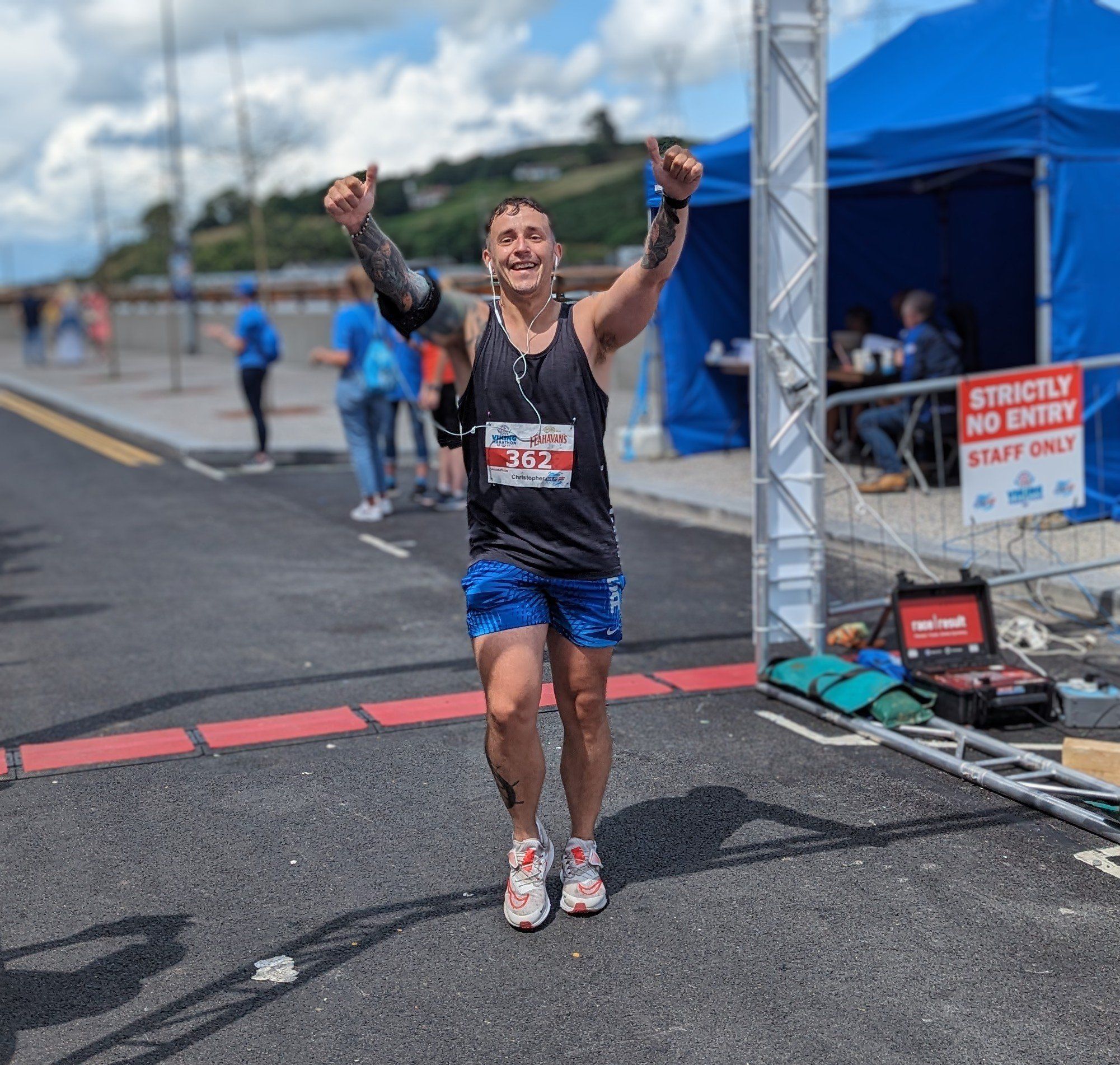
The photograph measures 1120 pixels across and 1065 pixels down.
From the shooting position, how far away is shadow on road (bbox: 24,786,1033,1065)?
3494 millimetres

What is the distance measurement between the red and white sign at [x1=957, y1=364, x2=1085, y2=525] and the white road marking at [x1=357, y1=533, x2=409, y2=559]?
422 centimetres

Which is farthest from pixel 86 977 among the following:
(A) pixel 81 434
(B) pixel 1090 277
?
(A) pixel 81 434

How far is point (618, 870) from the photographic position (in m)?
4.49

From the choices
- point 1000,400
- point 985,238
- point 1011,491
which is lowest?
point 1011,491

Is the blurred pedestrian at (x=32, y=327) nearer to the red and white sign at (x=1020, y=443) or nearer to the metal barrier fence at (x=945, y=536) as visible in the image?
the metal barrier fence at (x=945, y=536)

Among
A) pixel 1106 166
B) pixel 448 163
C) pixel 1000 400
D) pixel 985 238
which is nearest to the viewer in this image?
pixel 1000 400

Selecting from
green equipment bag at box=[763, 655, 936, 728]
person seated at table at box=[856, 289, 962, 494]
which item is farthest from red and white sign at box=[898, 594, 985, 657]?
person seated at table at box=[856, 289, 962, 494]

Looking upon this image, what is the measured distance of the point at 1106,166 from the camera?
416 inches

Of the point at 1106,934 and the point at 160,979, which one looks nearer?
the point at 160,979

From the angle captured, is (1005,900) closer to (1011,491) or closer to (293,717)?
(293,717)

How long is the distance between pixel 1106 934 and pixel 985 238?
38.1 ft

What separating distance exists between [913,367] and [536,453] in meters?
8.79

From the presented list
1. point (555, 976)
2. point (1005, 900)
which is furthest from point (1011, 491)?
point (555, 976)

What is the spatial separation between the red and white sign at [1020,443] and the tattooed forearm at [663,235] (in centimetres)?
401
